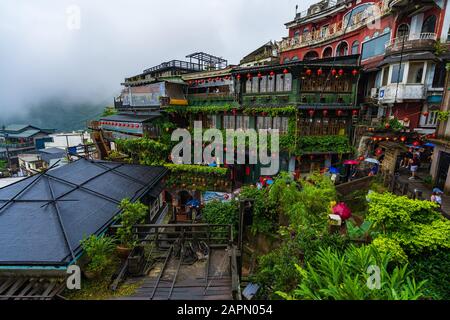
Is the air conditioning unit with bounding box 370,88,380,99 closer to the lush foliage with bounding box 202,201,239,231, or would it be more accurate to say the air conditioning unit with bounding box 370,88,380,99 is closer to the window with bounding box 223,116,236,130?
the window with bounding box 223,116,236,130

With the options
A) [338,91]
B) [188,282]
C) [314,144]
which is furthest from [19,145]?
[338,91]

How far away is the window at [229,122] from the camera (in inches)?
880

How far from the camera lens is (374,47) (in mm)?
20531

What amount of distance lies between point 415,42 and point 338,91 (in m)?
6.22

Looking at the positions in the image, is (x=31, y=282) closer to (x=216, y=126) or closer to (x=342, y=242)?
(x=342, y=242)

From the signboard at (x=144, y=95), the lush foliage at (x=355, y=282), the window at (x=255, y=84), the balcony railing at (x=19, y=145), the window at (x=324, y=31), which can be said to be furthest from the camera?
the balcony railing at (x=19, y=145)

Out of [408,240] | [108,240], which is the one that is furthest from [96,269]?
[408,240]

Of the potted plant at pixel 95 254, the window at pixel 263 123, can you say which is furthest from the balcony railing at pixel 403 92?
the potted plant at pixel 95 254

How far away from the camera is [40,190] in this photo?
802 centimetres

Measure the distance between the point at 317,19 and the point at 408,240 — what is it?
30.7m

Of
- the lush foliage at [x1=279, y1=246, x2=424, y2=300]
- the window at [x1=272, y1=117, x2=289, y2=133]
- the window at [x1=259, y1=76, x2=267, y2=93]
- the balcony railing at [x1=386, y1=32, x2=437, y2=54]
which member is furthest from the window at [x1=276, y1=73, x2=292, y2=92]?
the lush foliage at [x1=279, y1=246, x2=424, y2=300]

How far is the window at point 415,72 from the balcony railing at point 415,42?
4.00 feet

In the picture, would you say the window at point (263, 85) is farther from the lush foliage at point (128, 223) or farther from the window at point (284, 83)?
the lush foliage at point (128, 223)

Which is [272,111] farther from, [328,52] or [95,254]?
[95,254]
